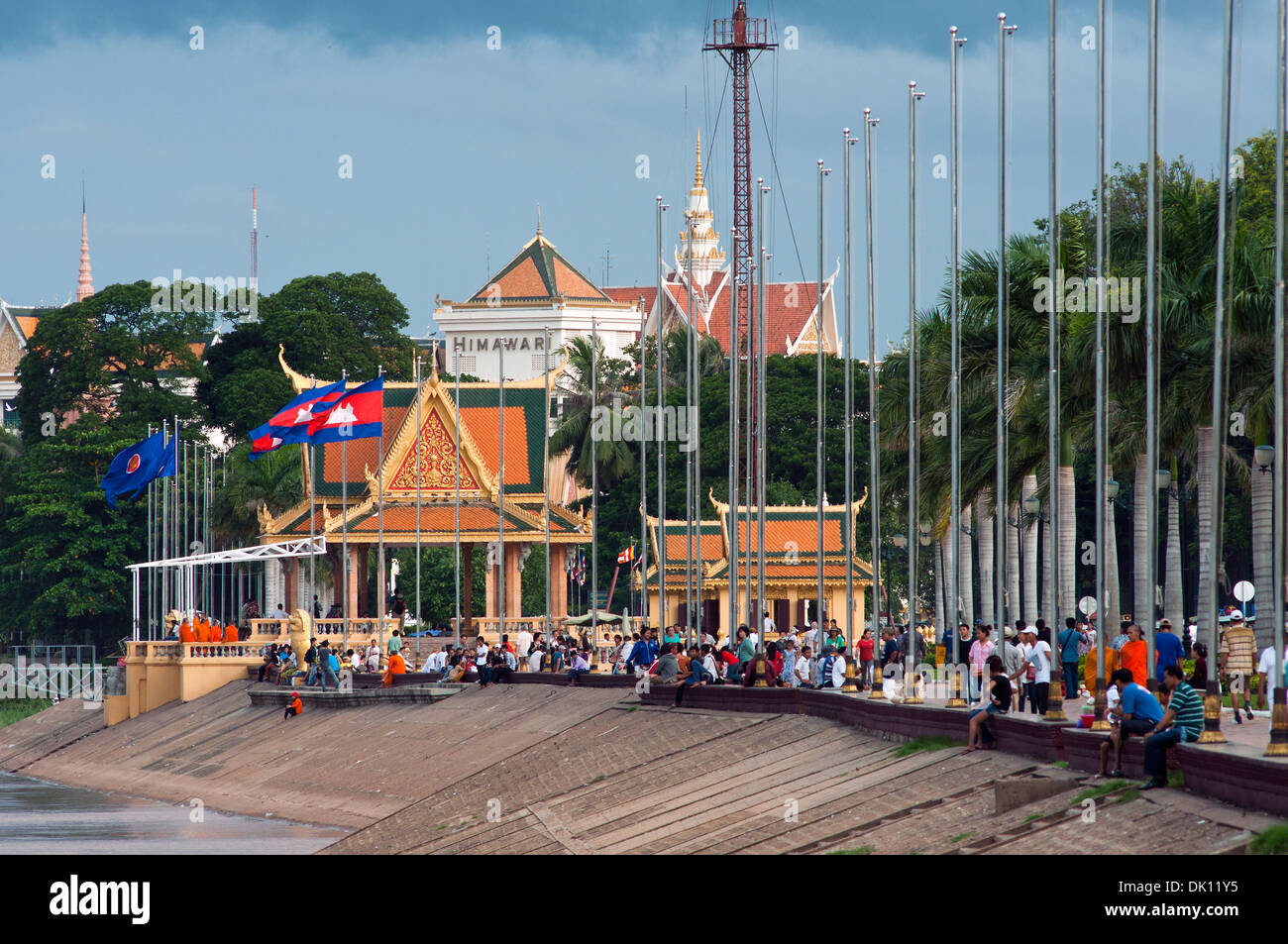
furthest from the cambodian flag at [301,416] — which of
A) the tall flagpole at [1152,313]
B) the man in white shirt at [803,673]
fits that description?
the tall flagpole at [1152,313]

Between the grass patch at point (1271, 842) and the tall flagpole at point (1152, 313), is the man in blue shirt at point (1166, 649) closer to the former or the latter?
the tall flagpole at point (1152, 313)

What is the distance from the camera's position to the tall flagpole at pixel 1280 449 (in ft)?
73.2

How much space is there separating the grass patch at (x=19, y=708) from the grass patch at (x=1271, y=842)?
70369 millimetres

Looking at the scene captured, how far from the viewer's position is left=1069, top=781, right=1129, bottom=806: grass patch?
24.5 m

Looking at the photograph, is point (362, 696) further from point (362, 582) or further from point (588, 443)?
point (588, 443)

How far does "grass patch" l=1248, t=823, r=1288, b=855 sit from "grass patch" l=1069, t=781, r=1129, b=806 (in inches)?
171

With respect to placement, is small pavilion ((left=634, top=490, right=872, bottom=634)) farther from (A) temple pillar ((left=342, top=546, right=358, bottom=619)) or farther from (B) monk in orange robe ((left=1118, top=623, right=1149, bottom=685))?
Answer: (B) monk in orange robe ((left=1118, top=623, right=1149, bottom=685))

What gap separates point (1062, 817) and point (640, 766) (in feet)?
50.1

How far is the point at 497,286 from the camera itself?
156m

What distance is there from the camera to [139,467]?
6650 centimetres

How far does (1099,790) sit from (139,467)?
1854 inches

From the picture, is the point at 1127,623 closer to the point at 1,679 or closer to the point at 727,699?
the point at 727,699
